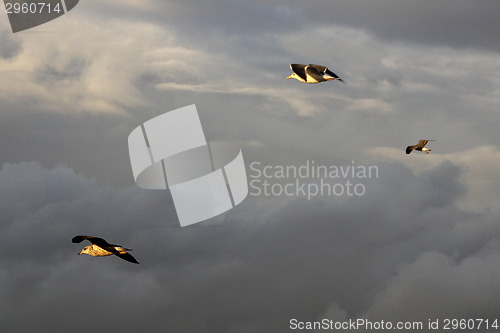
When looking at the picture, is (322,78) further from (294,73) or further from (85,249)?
(85,249)

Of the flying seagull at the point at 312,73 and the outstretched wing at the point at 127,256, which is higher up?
the flying seagull at the point at 312,73

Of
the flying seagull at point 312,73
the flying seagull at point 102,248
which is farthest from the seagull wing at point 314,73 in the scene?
the flying seagull at point 102,248

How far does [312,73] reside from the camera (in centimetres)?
6300

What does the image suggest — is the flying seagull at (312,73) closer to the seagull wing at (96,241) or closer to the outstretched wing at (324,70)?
the outstretched wing at (324,70)

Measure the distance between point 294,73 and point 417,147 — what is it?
19.6 meters

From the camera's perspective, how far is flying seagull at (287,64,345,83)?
62188 mm

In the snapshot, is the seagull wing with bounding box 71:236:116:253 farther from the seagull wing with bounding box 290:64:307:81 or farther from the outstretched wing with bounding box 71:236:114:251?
the seagull wing with bounding box 290:64:307:81

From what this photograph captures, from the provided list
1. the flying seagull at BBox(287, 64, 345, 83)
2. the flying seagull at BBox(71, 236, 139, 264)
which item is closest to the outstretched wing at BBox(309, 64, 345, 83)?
the flying seagull at BBox(287, 64, 345, 83)

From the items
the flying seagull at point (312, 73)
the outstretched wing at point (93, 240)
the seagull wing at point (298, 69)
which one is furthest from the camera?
the seagull wing at point (298, 69)

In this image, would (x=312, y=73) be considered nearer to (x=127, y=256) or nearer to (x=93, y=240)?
(x=127, y=256)

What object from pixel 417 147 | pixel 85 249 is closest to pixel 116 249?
pixel 85 249

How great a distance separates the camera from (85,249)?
70.9 m

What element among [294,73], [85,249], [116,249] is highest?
[294,73]

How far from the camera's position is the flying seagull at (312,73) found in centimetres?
6219
